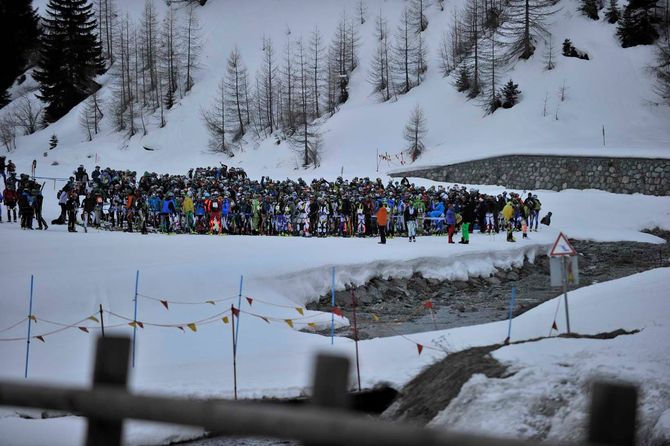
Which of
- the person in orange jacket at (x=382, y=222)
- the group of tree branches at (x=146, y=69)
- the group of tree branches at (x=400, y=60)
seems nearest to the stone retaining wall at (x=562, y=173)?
the group of tree branches at (x=400, y=60)

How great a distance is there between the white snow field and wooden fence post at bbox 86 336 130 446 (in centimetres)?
887

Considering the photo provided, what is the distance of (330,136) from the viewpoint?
63344 millimetres

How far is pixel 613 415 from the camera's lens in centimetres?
231

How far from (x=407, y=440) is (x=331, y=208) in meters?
30.1

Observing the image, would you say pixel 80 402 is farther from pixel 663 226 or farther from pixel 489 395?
pixel 663 226

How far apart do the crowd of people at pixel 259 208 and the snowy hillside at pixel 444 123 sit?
17.5 m

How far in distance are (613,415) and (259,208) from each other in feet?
97.8

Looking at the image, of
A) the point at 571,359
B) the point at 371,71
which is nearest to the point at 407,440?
the point at 571,359

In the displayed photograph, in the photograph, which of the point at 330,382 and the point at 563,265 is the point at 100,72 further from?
the point at 330,382

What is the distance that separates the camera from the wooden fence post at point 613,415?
2.29 meters

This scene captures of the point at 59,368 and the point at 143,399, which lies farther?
the point at 59,368

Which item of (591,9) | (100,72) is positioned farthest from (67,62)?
(591,9)

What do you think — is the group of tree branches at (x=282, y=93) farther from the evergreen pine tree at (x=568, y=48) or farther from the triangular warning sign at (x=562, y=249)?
the triangular warning sign at (x=562, y=249)

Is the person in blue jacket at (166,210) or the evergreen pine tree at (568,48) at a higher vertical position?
the evergreen pine tree at (568,48)
